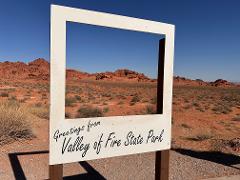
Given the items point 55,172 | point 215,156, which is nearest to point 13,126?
point 215,156

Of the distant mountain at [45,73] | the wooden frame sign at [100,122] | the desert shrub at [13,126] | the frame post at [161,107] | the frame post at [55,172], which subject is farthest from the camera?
the distant mountain at [45,73]

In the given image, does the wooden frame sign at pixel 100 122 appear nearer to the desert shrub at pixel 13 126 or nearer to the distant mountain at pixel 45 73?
the desert shrub at pixel 13 126

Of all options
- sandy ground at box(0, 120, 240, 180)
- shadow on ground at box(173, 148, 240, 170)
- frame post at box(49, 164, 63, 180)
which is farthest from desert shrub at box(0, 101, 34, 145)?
frame post at box(49, 164, 63, 180)

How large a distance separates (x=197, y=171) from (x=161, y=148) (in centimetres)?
256

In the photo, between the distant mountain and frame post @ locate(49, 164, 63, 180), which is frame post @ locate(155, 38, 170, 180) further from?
the distant mountain

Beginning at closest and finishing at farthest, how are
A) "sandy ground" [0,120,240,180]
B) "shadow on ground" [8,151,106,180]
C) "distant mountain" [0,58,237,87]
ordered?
"shadow on ground" [8,151,106,180] → "sandy ground" [0,120,240,180] → "distant mountain" [0,58,237,87]

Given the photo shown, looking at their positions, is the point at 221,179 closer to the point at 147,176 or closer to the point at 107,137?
the point at 147,176

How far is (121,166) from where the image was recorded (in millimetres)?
6422

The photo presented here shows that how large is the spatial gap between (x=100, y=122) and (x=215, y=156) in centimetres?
501

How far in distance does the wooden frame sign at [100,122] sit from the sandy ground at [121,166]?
7.11ft

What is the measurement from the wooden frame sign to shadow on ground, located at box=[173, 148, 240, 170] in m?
3.50

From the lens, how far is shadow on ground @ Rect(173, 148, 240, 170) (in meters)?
6.90

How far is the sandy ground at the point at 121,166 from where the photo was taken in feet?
19.2

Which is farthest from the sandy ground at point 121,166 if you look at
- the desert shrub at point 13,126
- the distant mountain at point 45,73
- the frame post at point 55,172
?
the distant mountain at point 45,73
